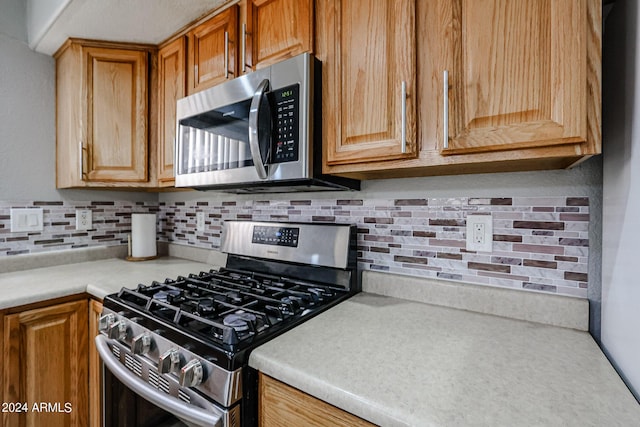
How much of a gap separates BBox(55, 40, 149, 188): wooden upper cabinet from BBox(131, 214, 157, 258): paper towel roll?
11.7 inches

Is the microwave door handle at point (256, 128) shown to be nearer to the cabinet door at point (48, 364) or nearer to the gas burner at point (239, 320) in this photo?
the gas burner at point (239, 320)

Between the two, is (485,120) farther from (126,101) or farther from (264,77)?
(126,101)

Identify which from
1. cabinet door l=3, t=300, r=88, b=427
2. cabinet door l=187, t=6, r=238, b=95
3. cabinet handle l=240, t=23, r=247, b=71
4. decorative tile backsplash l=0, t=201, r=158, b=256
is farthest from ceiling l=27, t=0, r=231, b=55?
cabinet door l=3, t=300, r=88, b=427

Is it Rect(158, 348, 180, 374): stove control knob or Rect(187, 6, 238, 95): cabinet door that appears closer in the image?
Rect(158, 348, 180, 374): stove control knob

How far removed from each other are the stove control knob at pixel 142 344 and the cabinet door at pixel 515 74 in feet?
3.28

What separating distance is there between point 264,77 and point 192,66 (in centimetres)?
58

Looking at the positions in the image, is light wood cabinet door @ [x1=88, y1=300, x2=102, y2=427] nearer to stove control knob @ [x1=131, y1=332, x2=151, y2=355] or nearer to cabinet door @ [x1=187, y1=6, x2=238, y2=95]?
stove control knob @ [x1=131, y1=332, x2=151, y2=355]

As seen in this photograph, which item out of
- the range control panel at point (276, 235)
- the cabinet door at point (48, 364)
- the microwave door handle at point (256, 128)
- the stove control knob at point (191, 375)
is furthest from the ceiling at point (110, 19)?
the stove control knob at point (191, 375)

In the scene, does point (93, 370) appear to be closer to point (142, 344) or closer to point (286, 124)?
point (142, 344)

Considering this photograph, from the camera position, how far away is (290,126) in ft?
3.51

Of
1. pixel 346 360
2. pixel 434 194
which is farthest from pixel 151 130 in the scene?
pixel 346 360

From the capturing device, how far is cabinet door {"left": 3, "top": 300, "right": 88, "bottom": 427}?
3.95ft

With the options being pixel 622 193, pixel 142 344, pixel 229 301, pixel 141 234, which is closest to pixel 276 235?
pixel 229 301

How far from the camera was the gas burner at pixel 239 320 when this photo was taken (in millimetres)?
830
